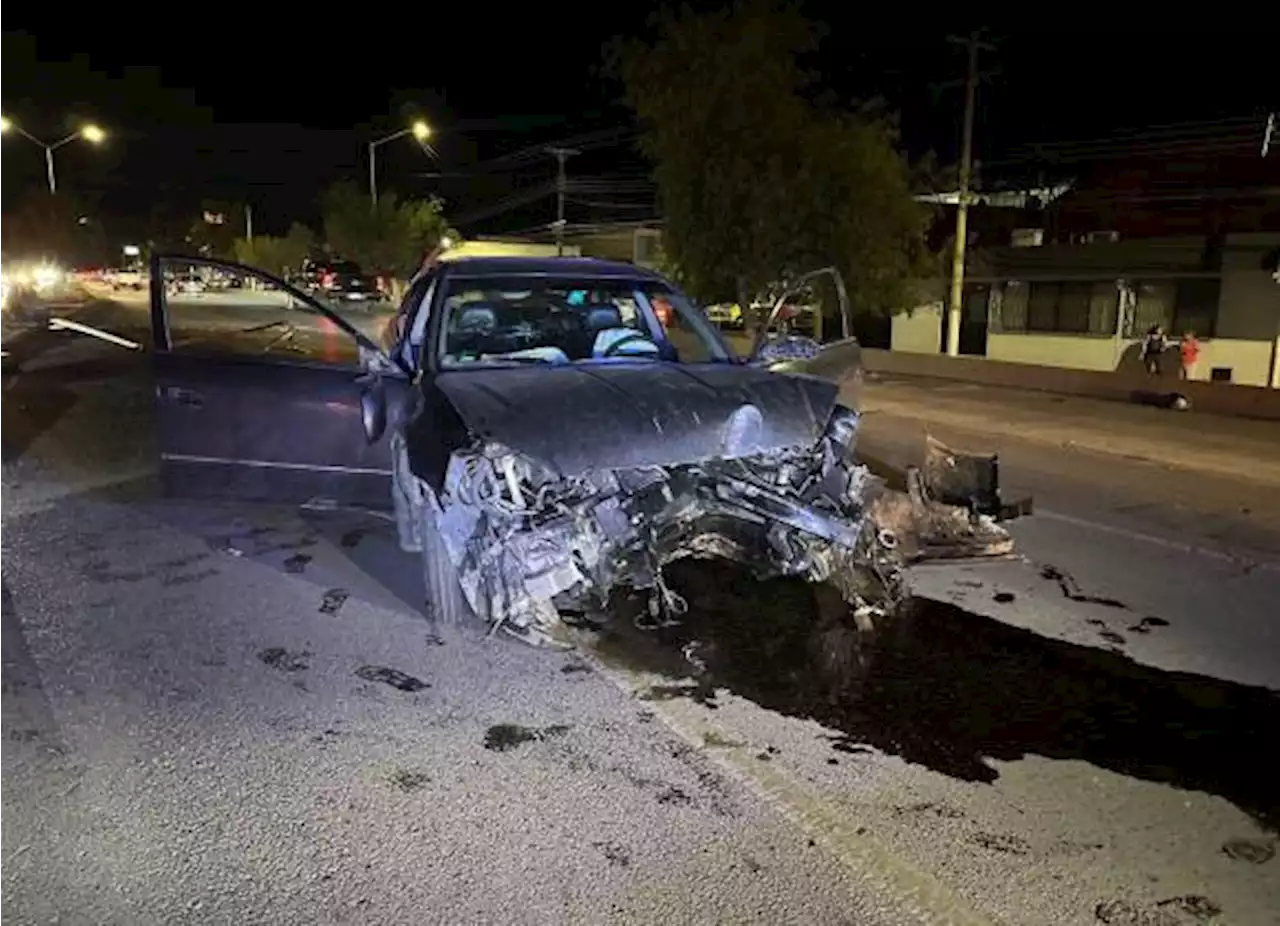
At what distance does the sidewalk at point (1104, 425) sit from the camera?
39.0ft

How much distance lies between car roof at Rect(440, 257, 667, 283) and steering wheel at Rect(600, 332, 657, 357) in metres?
0.43

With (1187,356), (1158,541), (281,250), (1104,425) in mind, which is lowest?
(1104,425)

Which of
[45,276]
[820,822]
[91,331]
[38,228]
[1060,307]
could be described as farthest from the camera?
[38,228]

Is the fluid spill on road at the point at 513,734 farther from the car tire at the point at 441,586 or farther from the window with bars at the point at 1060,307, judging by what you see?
the window with bars at the point at 1060,307

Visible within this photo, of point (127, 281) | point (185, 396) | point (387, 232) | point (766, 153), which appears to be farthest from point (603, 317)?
point (387, 232)

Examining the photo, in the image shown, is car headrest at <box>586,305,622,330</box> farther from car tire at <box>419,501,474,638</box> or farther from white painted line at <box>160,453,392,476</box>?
car tire at <box>419,501,474,638</box>

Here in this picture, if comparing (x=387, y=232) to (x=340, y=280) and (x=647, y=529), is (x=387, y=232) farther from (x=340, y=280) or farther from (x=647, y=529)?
(x=647, y=529)

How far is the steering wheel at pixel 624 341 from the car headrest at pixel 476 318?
71 centimetres

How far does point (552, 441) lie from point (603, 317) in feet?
7.20

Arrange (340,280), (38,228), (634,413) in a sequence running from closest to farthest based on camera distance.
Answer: (634,413) → (340,280) → (38,228)

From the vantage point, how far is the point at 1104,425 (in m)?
14.6

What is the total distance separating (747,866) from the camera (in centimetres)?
339

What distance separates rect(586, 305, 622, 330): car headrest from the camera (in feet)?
23.3

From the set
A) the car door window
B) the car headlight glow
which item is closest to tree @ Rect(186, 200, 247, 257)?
the car headlight glow
